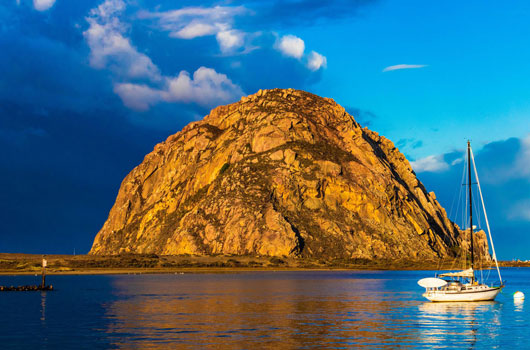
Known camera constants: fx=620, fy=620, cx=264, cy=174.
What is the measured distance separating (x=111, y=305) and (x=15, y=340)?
32.1 meters

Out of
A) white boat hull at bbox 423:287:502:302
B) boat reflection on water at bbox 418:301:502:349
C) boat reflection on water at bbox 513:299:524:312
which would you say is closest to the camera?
boat reflection on water at bbox 418:301:502:349

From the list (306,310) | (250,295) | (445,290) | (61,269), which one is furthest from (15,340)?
(61,269)

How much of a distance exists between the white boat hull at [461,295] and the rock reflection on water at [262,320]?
2.64 metres

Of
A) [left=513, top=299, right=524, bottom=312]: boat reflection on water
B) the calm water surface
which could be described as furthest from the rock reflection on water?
[left=513, top=299, right=524, bottom=312]: boat reflection on water

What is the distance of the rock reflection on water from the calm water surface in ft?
0.29

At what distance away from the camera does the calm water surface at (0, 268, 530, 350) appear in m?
50.2

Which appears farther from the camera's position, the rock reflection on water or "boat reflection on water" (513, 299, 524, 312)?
"boat reflection on water" (513, 299, 524, 312)

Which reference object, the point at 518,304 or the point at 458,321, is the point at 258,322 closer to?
the point at 458,321

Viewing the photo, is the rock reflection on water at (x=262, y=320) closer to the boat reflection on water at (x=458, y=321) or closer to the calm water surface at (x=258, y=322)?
the calm water surface at (x=258, y=322)

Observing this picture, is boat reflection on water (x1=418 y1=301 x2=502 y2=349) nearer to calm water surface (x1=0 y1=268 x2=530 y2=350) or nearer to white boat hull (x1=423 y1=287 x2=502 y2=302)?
calm water surface (x1=0 y1=268 x2=530 y2=350)

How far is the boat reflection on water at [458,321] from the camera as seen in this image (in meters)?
53.1

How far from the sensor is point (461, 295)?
88.6 meters

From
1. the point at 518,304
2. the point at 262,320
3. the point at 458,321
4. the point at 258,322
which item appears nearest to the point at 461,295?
the point at 518,304

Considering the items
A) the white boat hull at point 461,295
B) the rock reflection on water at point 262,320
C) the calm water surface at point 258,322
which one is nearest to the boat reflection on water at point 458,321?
the calm water surface at point 258,322
